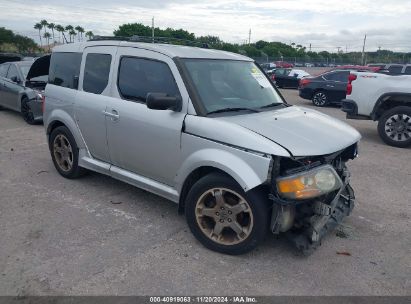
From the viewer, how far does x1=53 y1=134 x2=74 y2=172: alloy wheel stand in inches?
209

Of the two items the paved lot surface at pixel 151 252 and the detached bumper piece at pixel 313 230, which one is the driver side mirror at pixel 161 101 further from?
the detached bumper piece at pixel 313 230

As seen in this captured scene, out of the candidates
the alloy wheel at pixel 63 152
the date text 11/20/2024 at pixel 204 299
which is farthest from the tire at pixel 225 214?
the alloy wheel at pixel 63 152

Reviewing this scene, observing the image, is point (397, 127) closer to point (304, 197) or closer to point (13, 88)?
point (304, 197)

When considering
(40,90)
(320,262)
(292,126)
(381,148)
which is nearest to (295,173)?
(292,126)

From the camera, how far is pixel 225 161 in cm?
333

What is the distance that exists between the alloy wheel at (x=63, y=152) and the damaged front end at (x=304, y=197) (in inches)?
127

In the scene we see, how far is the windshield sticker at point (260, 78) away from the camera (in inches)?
179

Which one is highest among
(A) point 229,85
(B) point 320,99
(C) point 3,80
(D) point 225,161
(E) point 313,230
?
(A) point 229,85

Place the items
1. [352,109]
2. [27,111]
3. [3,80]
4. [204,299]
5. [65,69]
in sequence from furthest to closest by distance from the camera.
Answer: [3,80] < [27,111] < [352,109] < [65,69] < [204,299]

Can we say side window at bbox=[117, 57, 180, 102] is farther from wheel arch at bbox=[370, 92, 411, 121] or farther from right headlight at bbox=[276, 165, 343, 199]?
wheel arch at bbox=[370, 92, 411, 121]

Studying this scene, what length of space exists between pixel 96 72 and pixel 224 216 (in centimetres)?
256

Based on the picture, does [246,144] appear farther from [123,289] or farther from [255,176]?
[123,289]

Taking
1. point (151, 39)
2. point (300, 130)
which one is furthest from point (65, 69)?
point (300, 130)

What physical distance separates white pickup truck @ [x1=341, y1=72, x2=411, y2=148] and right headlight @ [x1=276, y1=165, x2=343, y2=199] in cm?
574
